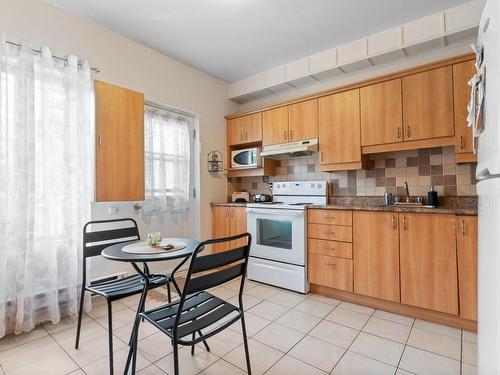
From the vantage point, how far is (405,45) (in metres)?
2.53

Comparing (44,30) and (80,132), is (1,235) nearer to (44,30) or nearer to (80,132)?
(80,132)

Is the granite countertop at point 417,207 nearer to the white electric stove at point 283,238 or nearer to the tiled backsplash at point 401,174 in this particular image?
the tiled backsplash at point 401,174

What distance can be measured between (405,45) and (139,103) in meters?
2.66

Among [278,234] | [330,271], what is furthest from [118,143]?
[330,271]

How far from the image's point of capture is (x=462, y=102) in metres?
2.20

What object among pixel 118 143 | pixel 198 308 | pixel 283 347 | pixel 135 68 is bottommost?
pixel 283 347

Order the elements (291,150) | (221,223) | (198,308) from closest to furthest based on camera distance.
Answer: (198,308)
(291,150)
(221,223)

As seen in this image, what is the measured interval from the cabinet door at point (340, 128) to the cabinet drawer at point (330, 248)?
89 cm

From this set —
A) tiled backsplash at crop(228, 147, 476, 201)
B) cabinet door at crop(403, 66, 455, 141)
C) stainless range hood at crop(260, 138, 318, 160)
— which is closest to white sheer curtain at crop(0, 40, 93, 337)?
stainless range hood at crop(260, 138, 318, 160)

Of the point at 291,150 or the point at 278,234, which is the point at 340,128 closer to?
the point at 291,150

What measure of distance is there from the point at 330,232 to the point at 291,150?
1057mm

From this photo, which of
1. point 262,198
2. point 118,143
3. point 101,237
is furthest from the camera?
point 262,198

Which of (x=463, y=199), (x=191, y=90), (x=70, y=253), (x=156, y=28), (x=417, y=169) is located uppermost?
(x=156, y=28)

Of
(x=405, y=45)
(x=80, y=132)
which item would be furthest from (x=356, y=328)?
(x=80, y=132)
